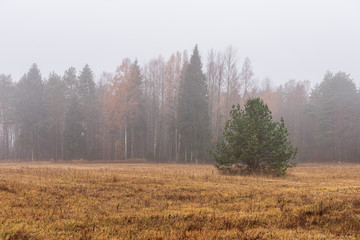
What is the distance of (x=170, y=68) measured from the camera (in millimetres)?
41094

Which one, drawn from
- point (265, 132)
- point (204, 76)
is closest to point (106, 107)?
point (204, 76)

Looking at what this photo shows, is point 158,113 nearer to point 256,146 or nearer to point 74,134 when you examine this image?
point 74,134

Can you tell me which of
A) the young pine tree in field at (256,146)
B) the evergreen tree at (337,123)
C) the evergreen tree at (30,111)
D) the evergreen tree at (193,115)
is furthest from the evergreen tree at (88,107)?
the evergreen tree at (337,123)

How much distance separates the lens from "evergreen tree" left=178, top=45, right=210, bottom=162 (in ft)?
123

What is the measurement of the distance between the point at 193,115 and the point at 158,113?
9178mm

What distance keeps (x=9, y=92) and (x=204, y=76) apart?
35.6 m

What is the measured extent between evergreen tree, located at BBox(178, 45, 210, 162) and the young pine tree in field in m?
21.4

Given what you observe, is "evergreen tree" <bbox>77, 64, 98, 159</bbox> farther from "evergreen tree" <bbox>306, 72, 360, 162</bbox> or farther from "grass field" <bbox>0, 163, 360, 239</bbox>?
"grass field" <bbox>0, 163, 360, 239</bbox>

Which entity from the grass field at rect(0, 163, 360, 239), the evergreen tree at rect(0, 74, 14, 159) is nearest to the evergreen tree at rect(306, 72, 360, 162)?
the grass field at rect(0, 163, 360, 239)

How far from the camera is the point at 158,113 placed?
4553cm

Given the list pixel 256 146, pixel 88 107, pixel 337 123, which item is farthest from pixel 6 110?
pixel 337 123

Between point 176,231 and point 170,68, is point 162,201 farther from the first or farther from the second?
point 170,68

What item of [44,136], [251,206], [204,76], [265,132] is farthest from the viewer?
[44,136]

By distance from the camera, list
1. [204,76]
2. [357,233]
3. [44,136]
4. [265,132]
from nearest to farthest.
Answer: [357,233] < [265,132] < [204,76] < [44,136]
